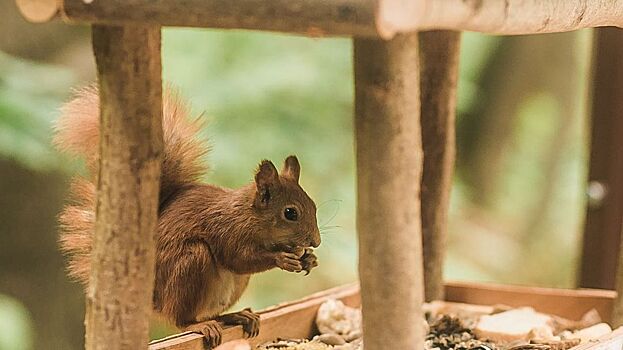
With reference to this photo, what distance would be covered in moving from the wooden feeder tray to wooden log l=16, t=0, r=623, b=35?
2.02 ft

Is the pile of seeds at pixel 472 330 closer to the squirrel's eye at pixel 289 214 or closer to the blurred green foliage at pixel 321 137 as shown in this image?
the squirrel's eye at pixel 289 214

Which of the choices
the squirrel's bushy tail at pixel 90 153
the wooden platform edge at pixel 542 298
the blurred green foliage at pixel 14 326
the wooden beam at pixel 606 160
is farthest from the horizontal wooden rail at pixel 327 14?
the wooden beam at pixel 606 160

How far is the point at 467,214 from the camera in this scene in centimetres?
375

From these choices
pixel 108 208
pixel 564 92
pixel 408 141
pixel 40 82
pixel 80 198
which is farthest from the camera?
pixel 564 92

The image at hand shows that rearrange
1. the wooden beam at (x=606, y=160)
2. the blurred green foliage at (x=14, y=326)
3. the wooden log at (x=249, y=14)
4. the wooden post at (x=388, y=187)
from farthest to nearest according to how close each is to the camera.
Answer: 1. the wooden beam at (x=606, y=160)
2. the blurred green foliage at (x=14, y=326)
3. the wooden post at (x=388, y=187)
4. the wooden log at (x=249, y=14)

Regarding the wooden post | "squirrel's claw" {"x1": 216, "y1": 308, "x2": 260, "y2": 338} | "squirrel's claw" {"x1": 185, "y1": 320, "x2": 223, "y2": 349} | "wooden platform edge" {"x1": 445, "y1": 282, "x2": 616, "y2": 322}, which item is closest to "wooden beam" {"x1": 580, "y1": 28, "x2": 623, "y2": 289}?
"wooden platform edge" {"x1": 445, "y1": 282, "x2": 616, "y2": 322}

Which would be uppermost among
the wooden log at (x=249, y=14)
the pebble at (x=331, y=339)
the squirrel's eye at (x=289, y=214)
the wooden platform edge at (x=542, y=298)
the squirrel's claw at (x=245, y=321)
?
the wooden log at (x=249, y=14)

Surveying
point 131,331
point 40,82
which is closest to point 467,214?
point 40,82

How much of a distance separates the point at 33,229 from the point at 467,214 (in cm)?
187

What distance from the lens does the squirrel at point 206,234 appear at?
5.33 feet

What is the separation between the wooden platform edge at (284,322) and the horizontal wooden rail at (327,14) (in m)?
0.61

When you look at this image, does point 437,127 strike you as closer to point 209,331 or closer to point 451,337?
point 451,337

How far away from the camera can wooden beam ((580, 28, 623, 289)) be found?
2775 mm

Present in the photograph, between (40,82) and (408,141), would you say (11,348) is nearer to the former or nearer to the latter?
(40,82)
